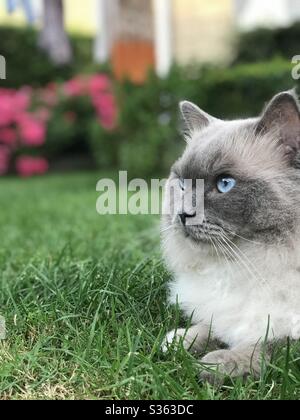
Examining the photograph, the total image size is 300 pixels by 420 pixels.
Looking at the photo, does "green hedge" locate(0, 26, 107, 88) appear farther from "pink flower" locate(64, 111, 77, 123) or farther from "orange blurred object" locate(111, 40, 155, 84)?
"pink flower" locate(64, 111, 77, 123)

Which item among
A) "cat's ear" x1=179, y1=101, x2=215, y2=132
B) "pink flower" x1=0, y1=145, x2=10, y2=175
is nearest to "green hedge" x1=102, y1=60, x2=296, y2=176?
"pink flower" x1=0, y1=145, x2=10, y2=175

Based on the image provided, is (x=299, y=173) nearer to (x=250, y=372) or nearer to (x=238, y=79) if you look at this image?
(x=250, y=372)

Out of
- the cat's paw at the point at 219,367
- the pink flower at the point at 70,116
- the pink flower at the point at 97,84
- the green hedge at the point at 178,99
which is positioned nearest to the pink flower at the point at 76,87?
the pink flower at the point at 97,84

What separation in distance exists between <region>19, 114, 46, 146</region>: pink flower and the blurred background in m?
0.02

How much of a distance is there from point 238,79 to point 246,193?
215 inches

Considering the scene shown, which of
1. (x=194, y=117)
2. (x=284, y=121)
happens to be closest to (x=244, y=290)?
(x=284, y=121)

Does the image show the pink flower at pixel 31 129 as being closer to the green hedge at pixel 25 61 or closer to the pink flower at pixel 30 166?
the pink flower at pixel 30 166

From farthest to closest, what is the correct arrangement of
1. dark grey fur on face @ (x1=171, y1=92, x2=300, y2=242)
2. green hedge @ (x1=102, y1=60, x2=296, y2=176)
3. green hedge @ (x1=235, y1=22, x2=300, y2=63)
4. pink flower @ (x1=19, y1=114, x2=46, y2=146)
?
green hedge @ (x1=235, y1=22, x2=300, y2=63) < pink flower @ (x1=19, y1=114, x2=46, y2=146) < green hedge @ (x1=102, y1=60, x2=296, y2=176) < dark grey fur on face @ (x1=171, y1=92, x2=300, y2=242)

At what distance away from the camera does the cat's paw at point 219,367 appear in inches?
70.3

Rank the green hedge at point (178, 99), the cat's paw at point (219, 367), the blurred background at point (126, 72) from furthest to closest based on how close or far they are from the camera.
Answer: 1. the blurred background at point (126, 72)
2. the green hedge at point (178, 99)
3. the cat's paw at point (219, 367)

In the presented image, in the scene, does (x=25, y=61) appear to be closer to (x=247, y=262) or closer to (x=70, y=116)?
(x=70, y=116)

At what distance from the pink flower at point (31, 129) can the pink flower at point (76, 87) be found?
94 cm

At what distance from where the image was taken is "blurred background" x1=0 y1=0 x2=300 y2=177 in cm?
718

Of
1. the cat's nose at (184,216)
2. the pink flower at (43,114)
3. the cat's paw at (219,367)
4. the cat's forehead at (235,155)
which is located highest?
the pink flower at (43,114)
